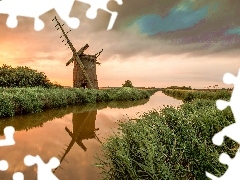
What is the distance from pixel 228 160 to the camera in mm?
2475

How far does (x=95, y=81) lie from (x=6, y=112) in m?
18.4

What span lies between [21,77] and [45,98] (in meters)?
10.7

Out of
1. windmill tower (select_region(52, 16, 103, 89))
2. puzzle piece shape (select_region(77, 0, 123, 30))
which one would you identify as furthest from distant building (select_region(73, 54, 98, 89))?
puzzle piece shape (select_region(77, 0, 123, 30))

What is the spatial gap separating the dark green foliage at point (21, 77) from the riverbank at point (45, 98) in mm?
5410

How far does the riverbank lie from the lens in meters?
15.2

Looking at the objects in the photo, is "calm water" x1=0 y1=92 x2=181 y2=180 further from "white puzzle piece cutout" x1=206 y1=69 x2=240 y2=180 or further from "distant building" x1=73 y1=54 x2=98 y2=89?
"distant building" x1=73 y1=54 x2=98 y2=89

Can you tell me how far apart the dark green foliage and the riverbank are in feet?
17.8

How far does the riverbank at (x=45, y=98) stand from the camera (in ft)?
49.8

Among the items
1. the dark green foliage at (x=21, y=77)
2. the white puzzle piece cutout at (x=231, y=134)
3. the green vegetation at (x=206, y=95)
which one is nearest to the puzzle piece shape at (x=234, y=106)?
the white puzzle piece cutout at (x=231, y=134)

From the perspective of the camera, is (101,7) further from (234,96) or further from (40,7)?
(234,96)

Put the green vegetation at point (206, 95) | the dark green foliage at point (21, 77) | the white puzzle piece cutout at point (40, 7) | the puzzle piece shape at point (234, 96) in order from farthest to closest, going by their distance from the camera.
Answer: the dark green foliage at point (21, 77), the green vegetation at point (206, 95), the white puzzle piece cutout at point (40, 7), the puzzle piece shape at point (234, 96)

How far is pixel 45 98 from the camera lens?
1967 centimetres

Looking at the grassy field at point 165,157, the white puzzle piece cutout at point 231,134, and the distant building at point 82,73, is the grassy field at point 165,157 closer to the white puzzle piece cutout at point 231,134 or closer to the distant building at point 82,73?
the white puzzle piece cutout at point 231,134

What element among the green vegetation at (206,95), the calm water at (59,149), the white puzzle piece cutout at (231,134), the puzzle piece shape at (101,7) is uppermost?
the puzzle piece shape at (101,7)
